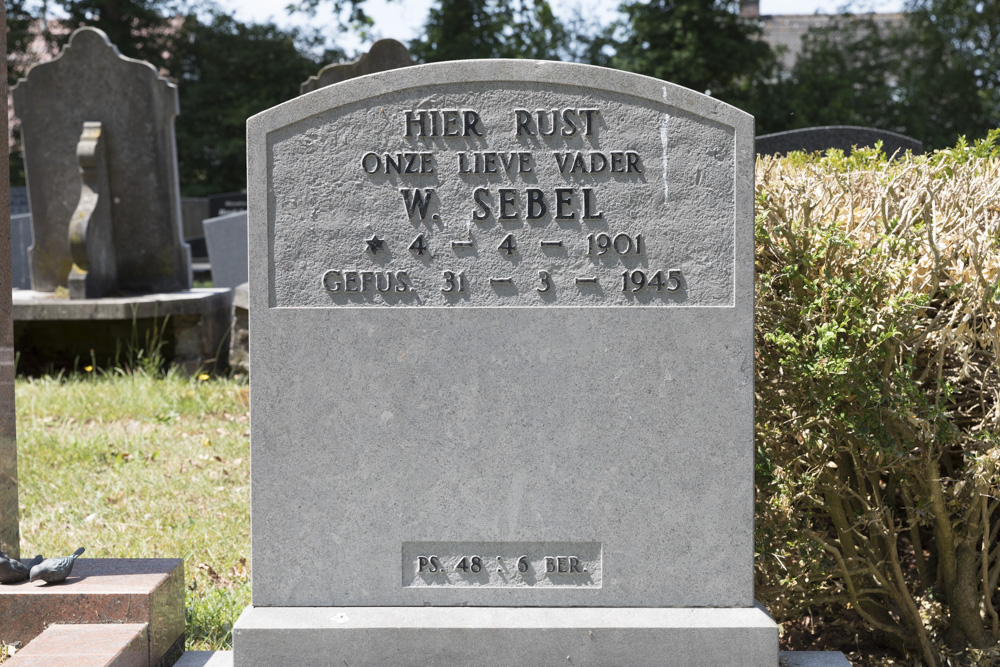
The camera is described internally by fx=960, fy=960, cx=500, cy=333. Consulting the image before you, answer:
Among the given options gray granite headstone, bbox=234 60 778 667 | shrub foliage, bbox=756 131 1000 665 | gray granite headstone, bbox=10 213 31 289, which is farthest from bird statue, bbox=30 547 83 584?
gray granite headstone, bbox=10 213 31 289

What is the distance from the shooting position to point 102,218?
7602 mm

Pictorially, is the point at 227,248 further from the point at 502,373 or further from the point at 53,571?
the point at 502,373

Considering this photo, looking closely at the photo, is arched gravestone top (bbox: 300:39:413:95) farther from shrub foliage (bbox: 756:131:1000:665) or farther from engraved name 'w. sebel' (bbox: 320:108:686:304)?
engraved name 'w. sebel' (bbox: 320:108:686:304)

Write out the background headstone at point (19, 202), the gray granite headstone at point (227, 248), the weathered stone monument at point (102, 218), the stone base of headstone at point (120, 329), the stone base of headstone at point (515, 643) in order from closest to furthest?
1. the stone base of headstone at point (515, 643)
2. the stone base of headstone at point (120, 329)
3. the weathered stone monument at point (102, 218)
4. the gray granite headstone at point (227, 248)
5. the background headstone at point (19, 202)

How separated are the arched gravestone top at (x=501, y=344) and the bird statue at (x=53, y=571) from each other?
0.57 metres

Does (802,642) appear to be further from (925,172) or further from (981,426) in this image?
(925,172)

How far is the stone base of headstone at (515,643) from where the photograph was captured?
8.02 ft

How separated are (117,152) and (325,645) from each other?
6264mm

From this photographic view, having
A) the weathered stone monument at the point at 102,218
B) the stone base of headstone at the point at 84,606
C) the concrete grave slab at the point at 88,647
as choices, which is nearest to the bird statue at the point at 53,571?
the stone base of headstone at the point at 84,606

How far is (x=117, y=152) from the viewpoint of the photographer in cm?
769

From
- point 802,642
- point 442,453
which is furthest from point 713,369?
point 802,642

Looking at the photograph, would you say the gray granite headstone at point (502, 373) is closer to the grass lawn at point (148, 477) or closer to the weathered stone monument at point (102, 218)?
the grass lawn at point (148, 477)

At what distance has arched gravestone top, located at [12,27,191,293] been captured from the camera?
763cm

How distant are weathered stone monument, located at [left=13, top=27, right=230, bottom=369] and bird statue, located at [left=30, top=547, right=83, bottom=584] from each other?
4800mm
